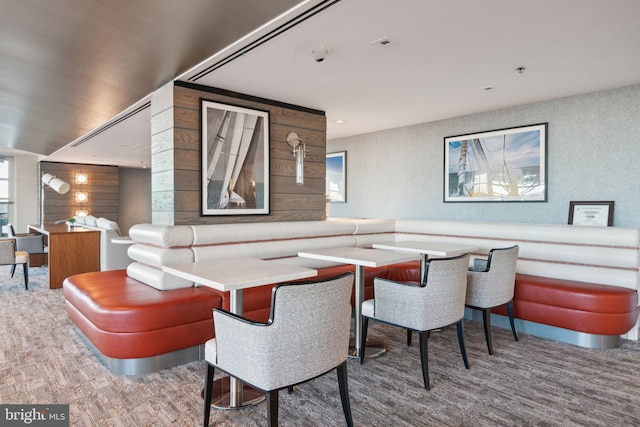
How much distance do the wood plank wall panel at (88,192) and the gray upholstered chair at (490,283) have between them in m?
10.6

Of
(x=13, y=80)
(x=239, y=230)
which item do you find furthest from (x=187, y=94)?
(x=13, y=80)

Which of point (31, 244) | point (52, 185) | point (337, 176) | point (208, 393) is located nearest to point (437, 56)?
point (208, 393)

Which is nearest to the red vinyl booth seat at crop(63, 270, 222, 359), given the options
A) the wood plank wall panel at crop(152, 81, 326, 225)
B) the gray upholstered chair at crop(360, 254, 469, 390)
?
the wood plank wall panel at crop(152, 81, 326, 225)

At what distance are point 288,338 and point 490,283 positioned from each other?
214 cm

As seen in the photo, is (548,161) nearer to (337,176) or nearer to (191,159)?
(337,176)

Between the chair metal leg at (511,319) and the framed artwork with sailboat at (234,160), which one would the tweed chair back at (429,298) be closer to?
the chair metal leg at (511,319)

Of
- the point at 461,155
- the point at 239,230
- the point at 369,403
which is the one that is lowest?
the point at 369,403

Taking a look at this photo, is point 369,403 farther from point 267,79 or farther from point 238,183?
point 267,79

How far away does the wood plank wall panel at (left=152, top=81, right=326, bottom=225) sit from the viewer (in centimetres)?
363

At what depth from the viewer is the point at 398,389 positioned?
256 cm

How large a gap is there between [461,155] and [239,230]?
3.21m

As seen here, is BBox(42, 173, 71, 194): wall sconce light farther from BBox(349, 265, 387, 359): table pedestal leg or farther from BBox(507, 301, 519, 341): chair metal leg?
BBox(507, 301, 519, 341): chair metal leg

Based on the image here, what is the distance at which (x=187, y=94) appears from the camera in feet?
12.1

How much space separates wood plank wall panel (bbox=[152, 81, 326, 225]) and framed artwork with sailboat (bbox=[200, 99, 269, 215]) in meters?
0.07
